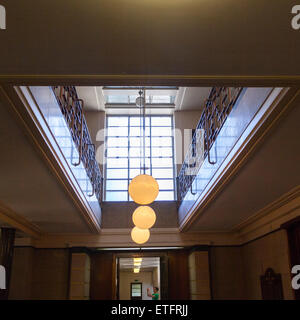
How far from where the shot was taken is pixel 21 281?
8.66 m

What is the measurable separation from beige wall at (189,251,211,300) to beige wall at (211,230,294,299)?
0.80 ft

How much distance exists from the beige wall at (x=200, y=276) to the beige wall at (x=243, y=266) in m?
0.24

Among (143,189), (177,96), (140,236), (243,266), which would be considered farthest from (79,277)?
(177,96)

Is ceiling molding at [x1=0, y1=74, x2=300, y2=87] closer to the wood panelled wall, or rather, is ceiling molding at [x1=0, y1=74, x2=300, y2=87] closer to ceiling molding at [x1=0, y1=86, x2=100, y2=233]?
ceiling molding at [x1=0, y1=86, x2=100, y2=233]

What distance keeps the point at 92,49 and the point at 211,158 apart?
3.92 metres

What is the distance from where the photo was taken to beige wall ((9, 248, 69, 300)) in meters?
8.76

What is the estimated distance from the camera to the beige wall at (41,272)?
8.76 metres

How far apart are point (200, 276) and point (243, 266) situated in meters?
1.09

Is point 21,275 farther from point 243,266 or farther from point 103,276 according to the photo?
point 243,266

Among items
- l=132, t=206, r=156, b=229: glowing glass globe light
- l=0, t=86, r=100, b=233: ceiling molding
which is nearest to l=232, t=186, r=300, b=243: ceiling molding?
l=132, t=206, r=156, b=229: glowing glass globe light

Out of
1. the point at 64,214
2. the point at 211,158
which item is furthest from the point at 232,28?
the point at 64,214

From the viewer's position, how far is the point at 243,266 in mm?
9352
